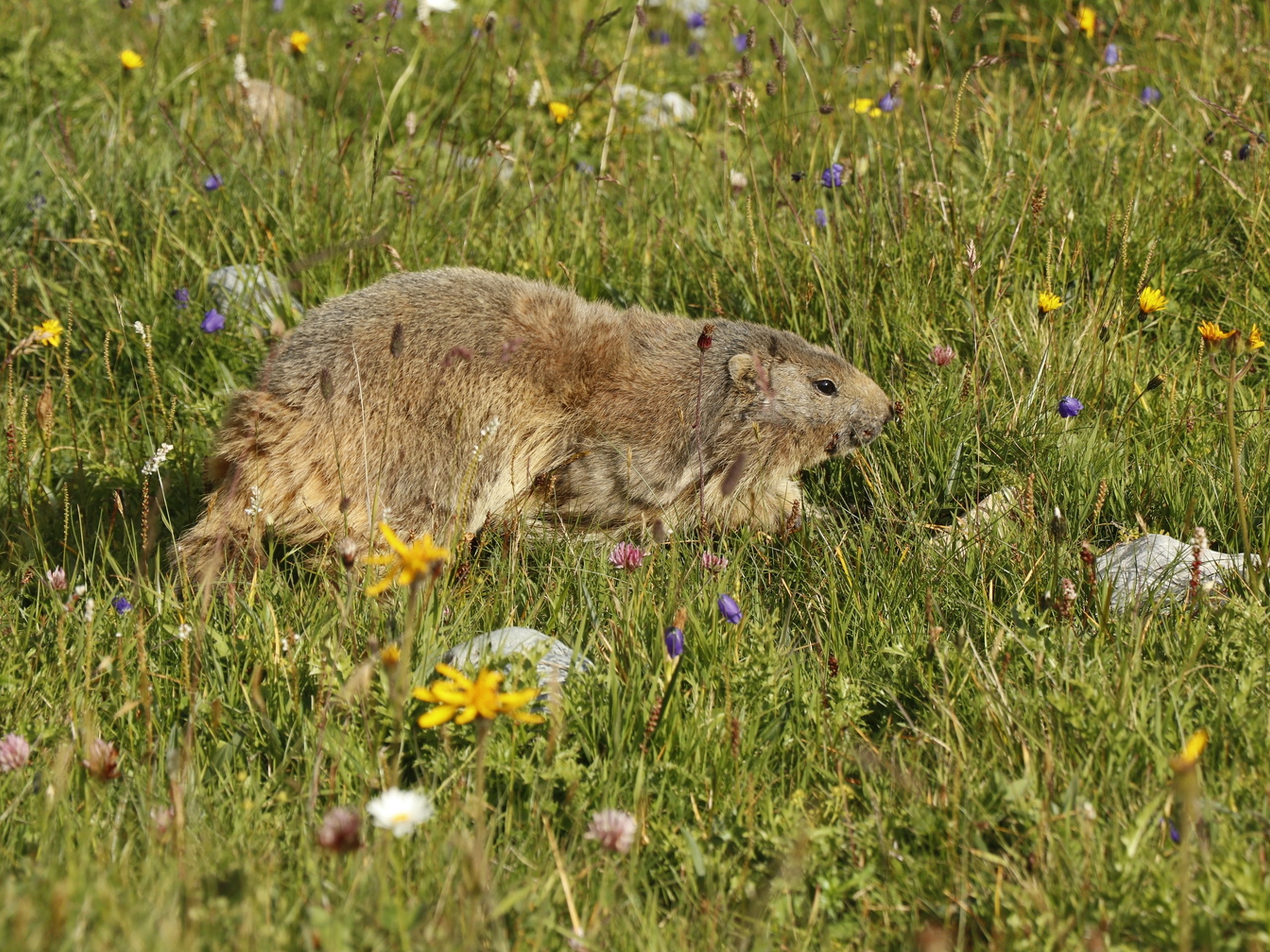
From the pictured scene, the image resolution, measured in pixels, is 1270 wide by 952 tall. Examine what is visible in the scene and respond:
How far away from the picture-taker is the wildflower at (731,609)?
3301mm

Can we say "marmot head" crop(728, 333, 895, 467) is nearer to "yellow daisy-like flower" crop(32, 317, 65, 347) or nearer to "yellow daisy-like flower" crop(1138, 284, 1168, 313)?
"yellow daisy-like flower" crop(1138, 284, 1168, 313)

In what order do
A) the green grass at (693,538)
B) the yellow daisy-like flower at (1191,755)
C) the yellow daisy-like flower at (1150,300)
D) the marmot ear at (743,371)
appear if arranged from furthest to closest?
the marmot ear at (743,371) < the yellow daisy-like flower at (1150,300) < the green grass at (693,538) < the yellow daisy-like flower at (1191,755)

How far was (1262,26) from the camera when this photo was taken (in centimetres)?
631

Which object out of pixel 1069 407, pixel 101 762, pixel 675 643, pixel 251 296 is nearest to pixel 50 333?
pixel 251 296

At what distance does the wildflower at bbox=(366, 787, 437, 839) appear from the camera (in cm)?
237

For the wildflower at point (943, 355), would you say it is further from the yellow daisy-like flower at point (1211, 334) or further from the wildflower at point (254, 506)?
the wildflower at point (254, 506)

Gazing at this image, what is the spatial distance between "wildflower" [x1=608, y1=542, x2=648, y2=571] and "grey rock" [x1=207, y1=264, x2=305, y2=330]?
2136 mm

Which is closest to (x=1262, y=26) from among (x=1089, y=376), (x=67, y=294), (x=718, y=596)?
(x=1089, y=376)

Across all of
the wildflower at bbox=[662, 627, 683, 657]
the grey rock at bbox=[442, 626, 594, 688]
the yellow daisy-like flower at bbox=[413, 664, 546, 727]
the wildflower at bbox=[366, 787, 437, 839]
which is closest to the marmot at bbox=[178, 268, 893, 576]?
the grey rock at bbox=[442, 626, 594, 688]

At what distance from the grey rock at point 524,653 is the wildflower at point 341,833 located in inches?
30.2

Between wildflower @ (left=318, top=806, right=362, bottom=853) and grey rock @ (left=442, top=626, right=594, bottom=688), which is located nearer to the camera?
wildflower @ (left=318, top=806, right=362, bottom=853)

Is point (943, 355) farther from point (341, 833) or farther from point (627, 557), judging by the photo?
point (341, 833)

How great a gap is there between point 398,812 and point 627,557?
1562mm

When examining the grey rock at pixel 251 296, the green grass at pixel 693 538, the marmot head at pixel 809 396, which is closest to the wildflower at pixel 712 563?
the green grass at pixel 693 538
